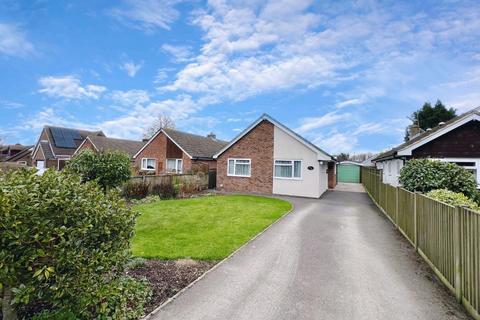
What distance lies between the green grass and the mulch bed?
375 millimetres

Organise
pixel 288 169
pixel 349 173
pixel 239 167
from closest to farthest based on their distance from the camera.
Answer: pixel 288 169, pixel 239 167, pixel 349 173

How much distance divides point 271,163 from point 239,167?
A: 2663 mm

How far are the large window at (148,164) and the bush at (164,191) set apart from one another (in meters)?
10.4

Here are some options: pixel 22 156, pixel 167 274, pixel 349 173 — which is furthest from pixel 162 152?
pixel 22 156

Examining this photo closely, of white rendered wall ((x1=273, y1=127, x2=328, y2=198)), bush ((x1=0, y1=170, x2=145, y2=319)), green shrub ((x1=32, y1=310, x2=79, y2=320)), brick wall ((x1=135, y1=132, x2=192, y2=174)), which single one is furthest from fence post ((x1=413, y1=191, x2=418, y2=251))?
brick wall ((x1=135, y1=132, x2=192, y2=174))

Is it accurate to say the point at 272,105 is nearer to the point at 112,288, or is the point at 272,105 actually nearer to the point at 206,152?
the point at 206,152

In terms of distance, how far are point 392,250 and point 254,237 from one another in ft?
12.5

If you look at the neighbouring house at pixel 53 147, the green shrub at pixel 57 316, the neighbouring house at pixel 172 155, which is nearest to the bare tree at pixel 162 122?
the neighbouring house at pixel 53 147

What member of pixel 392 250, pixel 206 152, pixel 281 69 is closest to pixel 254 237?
pixel 392 250

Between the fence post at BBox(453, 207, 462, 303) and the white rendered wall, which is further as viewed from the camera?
the white rendered wall

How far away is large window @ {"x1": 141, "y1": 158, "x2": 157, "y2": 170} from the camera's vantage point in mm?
27094

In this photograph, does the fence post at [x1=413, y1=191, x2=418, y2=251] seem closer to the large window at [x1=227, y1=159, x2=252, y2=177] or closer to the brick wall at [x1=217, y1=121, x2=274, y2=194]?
the brick wall at [x1=217, y1=121, x2=274, y2=194]

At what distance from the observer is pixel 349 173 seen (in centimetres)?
4006

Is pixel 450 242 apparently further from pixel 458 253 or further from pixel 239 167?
pixel 239 167
